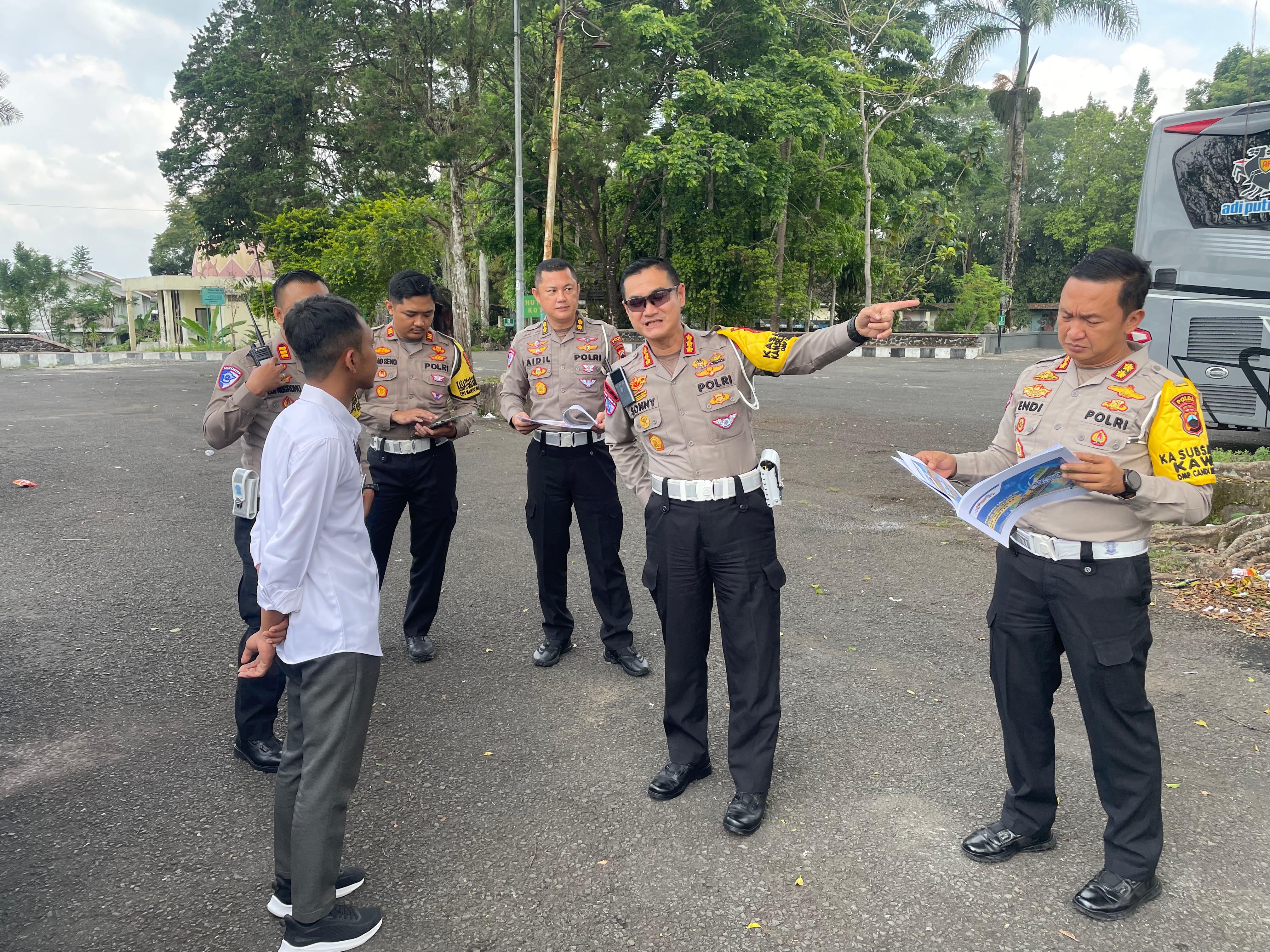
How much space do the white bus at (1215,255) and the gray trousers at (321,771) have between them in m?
8.93

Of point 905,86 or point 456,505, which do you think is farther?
point 905,86

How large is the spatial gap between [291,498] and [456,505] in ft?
7.98

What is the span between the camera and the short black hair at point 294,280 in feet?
11.4

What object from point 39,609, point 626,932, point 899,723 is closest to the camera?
point 626,932

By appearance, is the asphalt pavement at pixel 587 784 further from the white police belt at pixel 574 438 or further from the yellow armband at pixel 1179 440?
the yellow armband at pixel 1179 440

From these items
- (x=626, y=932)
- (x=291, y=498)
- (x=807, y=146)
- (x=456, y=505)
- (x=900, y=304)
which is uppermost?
(x=807, y=146)

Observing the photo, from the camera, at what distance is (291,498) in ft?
7.70

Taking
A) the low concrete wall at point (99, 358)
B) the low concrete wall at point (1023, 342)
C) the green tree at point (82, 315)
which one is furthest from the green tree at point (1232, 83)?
the green tree at point (82, 315)

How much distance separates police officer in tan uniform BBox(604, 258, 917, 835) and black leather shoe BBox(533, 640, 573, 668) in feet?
4.19

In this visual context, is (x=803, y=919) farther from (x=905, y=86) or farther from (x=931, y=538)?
(x=905, y=86)

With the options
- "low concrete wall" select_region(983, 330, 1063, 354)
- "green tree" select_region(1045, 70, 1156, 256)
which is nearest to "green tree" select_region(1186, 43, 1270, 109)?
"green tree" select_region(1045, 70, 1156, 256)

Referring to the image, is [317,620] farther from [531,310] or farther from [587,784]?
[531,310]

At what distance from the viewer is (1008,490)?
2588 millimetres

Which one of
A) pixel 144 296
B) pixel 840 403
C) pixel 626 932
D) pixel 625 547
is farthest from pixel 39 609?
pixel 144 296
